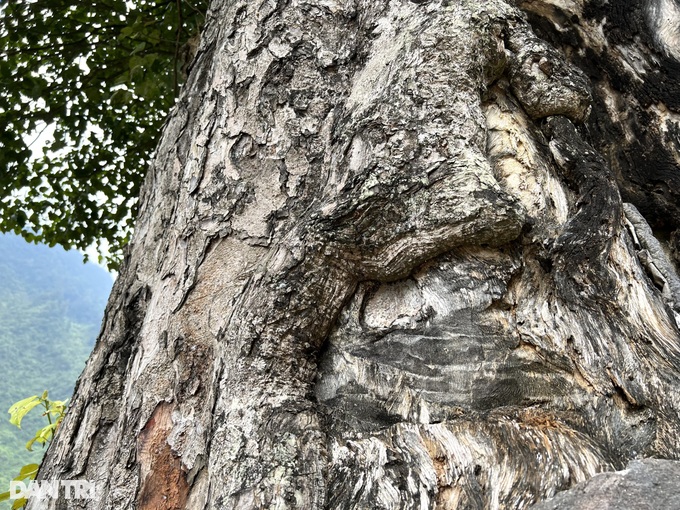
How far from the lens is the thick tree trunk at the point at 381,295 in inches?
72.8

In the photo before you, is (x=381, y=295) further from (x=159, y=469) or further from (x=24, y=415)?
(x=24, y=415)

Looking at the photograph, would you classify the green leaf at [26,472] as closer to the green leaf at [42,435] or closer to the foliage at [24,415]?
the foliage at [24,415]

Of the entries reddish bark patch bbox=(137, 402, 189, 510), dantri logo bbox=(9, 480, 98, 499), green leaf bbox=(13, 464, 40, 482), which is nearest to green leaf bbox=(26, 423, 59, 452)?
green leaf bbox=(13, 464, 40, 482)

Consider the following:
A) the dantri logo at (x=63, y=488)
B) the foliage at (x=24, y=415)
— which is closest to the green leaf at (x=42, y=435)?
the foliage at (x=24, y=415)

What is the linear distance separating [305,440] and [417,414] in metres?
0.36

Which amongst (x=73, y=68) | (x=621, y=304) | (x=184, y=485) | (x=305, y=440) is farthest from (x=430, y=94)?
(x=73, y=68)

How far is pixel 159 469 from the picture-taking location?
2041 mm

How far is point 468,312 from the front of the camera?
2072 millimetres

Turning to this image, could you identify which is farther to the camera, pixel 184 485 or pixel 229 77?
pixel 229 77

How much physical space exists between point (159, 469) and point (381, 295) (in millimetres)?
895

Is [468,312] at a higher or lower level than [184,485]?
higher

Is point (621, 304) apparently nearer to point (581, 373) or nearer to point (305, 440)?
point (581, 373)

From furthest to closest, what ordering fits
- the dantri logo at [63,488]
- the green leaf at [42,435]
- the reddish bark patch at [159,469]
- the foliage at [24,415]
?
the green leaf at [42,435] < the foliage at [24,415] < the dantri logo at [63,488] < the reddish bark patch at [159,469]

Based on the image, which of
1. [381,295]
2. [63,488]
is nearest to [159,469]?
[63,488]
